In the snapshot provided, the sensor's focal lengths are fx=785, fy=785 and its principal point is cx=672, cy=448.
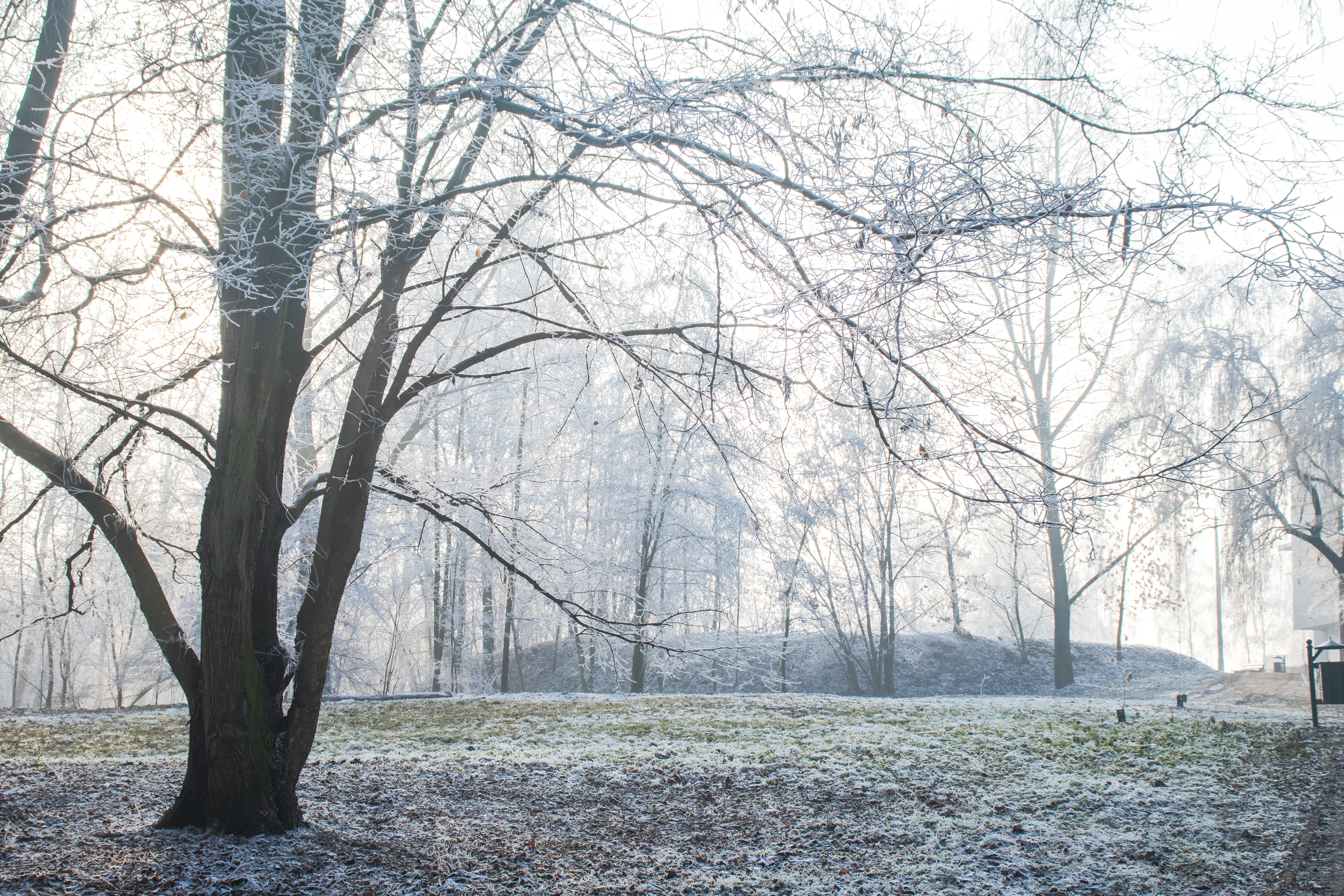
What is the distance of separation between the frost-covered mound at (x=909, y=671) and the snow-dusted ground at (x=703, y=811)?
1064 centimetres

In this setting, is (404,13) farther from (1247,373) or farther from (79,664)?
(79,664)

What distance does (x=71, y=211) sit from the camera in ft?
12.3

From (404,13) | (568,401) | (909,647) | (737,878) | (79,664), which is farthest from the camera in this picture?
(79,664)

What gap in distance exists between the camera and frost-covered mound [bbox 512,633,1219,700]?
18578mm

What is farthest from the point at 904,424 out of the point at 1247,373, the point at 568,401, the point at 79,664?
the point at 79,664

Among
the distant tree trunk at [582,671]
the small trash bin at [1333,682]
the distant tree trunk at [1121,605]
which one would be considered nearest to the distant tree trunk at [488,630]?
the distant tree trunk at [582,671]

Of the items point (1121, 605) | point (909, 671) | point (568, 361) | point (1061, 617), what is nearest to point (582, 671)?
point (909, 671)

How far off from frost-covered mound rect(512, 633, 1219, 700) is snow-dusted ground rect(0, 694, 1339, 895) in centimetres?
1064

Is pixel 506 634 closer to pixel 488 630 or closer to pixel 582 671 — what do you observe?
pixel 488 630

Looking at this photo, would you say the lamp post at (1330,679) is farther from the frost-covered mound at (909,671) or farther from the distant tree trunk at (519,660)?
the distant tree trunk at (519,660)

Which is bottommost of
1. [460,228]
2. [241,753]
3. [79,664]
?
[79,664]

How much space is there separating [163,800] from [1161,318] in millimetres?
18220

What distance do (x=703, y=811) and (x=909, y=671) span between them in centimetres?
1727

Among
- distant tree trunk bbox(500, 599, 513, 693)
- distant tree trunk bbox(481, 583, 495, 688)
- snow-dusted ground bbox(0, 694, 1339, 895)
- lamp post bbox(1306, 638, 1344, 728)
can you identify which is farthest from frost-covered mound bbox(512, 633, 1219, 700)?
snow-dusted ground bbox(0, 694, 1339, 895)
